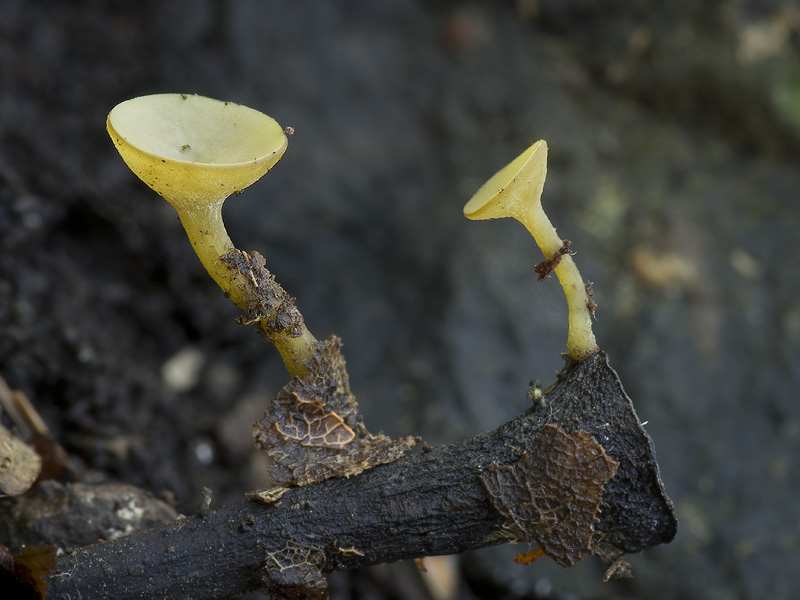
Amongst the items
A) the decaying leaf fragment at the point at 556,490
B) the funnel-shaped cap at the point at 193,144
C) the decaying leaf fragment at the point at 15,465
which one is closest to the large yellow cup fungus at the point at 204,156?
the funnel-shaped cap at the point at 193,144

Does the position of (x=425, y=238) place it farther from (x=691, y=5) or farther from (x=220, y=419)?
(x=691, y=5)

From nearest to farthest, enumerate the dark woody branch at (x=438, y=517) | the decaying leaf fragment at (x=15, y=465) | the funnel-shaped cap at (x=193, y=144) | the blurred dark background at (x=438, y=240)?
the funnel-shaped cap at (x=193, y=144), the dark woody branch at (x=438, y=517), the decaying leaf fragment at (x=15, y=465), the blurred dark background at (x=438, y=240)

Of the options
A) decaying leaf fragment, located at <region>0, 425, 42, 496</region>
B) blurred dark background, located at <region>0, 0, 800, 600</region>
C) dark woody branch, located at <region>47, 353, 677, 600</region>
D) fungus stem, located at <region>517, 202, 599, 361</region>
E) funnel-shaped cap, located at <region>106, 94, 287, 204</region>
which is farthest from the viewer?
blurred dark background, located at <region>0, 0, 800, 600</region>

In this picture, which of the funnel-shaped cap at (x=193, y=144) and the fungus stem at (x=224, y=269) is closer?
the funnel-shaped cap at (x=193, y=144)

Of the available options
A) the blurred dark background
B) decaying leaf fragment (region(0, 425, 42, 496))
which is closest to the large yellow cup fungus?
decaying leaf fragment (region(0, 425, 42, 496))

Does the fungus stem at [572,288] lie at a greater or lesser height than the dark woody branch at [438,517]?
greater

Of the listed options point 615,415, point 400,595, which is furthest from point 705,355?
point 615,415

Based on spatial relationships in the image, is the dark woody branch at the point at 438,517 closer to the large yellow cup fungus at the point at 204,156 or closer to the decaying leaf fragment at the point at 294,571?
the decaying leaf fragment at the point at 294,571

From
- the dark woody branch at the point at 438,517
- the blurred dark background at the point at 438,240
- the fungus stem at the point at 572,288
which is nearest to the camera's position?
the dark woody branch at the point at 438,517

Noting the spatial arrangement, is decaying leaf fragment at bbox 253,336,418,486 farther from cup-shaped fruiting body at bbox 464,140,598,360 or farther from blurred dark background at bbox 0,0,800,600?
blurred dark background at bbox 0,0,800,600
